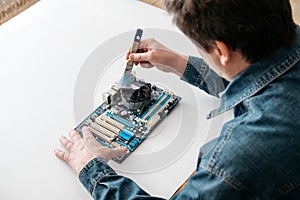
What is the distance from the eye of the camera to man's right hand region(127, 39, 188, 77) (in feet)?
3.97

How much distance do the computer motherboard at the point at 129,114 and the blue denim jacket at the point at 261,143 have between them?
11.9 inches

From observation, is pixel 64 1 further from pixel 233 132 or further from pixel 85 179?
pixel 233 132

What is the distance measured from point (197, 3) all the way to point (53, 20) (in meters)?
0.83

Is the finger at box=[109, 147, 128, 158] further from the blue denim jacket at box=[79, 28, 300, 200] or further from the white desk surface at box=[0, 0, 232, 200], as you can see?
the blue denim jacket at box=[79, 28, 300, 200]

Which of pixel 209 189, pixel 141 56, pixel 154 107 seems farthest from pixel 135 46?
pixel 209 189

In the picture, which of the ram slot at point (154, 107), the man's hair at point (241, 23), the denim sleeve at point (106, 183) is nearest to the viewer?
the man's hair at point (241, 23)

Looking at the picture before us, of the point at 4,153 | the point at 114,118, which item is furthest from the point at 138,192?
the point at 4,153

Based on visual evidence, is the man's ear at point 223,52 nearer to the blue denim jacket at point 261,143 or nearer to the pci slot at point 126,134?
the blue denim jacket at point 261,143

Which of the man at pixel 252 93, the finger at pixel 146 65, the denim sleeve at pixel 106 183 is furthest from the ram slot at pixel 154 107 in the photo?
the man at pixel 252 93

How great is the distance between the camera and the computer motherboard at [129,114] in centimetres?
113

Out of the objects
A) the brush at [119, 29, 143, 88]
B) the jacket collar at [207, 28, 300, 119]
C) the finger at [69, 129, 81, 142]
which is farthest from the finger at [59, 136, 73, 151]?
the jacket collar at [207, 28, 300, 119]

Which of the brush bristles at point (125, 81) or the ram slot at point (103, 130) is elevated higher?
the brush bristles at point (125, 81)

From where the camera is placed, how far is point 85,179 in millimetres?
1013

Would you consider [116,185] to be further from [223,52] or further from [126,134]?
[223,52]
